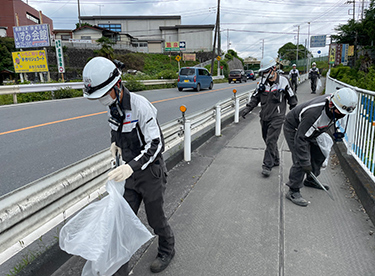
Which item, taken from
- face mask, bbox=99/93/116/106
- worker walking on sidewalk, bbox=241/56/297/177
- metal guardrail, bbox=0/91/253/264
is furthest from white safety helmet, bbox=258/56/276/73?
face mask, bbox=99/93/116/106

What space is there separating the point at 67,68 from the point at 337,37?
123 ft

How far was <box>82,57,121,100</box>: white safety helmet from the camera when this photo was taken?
201 centimetres

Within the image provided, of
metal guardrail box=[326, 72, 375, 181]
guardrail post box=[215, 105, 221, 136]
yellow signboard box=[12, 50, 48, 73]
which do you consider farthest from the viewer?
yellow signboard box=[12, 50, 48, 73]

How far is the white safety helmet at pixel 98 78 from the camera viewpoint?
2.01m

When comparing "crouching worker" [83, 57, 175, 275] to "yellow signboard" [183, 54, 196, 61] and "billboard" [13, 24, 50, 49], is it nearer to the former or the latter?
"billboard" [13, 24, 50, 49]

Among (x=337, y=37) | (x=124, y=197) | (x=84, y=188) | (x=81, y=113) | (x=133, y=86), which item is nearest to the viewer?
(x=124, y=197)

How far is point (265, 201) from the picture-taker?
3.94m

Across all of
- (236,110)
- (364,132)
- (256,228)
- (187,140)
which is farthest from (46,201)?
(236,110)

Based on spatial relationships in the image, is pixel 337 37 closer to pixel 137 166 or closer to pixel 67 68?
pixel 67 68

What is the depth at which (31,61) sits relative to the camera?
20719 mm

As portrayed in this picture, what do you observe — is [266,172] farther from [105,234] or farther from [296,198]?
[105,234]

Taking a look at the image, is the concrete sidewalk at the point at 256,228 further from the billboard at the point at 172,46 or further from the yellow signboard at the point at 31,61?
the billboard at the point at 172,46

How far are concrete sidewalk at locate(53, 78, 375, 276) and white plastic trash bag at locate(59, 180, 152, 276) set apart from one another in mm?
548

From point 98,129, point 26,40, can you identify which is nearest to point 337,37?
point 26,40
